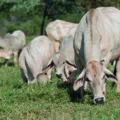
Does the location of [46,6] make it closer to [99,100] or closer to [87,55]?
[87,55]

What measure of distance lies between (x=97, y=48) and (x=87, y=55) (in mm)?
258

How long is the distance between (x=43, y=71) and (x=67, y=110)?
15.2 ft

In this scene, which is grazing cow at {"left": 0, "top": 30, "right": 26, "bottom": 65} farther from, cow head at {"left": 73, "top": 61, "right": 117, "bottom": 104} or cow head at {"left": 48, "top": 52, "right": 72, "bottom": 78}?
cow head at {"left": 73, "top": 61, "right": 117, "bottom": 104}

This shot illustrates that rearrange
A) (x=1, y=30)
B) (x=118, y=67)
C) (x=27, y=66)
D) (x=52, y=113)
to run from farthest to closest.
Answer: (x=1, y=30)
(x=27, y=66)
(x=118, y=67)
(x=52, y=113)

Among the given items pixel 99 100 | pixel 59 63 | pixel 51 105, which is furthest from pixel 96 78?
pixel 59 63

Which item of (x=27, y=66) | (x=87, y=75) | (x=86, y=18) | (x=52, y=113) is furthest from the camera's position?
(x=27, y=66)

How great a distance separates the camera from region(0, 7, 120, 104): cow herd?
9.15 metres

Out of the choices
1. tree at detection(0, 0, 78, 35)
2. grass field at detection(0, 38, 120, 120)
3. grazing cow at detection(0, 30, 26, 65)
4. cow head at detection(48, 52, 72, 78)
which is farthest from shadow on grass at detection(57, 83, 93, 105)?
tree at detection(0, 0, 78, 35)

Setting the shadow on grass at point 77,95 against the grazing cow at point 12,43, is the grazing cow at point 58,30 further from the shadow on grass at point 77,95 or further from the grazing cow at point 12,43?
the shadow on grass at point 77,95

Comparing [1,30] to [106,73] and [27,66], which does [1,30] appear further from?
[106,73]

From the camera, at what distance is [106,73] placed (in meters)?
9.35

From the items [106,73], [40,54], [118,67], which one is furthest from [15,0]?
[106,73]

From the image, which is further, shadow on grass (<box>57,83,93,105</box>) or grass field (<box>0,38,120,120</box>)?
shadow on grass (<box>57,83,93,105</box>)

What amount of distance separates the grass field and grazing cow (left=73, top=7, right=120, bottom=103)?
15.6 inches
